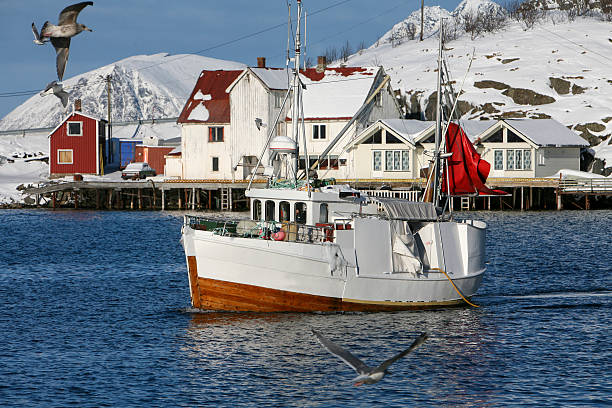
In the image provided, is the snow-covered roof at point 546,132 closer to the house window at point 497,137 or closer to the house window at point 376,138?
the house window at point 497,137

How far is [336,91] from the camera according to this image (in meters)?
84.8

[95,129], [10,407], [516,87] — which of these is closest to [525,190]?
[516,87]

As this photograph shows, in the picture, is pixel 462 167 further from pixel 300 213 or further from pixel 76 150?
pixel 76 150

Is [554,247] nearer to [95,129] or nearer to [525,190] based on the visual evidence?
[525,190]

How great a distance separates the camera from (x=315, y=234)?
1120 inches

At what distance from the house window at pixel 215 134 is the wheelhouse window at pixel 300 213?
5506 cm

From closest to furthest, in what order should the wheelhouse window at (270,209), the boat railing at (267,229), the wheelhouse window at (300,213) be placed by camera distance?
the boat railing at (267,229), the wheelhouse window at (300,213), the wheelhouse window at (270,209)

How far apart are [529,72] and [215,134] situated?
164 ft

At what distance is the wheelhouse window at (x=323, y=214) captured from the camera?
97.8 ft

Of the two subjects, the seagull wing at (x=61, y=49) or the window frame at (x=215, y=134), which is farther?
the window frame at (x=215, y=134)

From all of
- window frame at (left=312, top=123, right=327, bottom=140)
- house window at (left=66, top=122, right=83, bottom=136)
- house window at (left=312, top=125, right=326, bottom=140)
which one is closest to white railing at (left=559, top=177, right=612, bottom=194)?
window frame at (left=312, top=123, right=327, bottom=140)

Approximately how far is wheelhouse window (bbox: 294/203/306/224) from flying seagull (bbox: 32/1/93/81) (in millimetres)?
13514

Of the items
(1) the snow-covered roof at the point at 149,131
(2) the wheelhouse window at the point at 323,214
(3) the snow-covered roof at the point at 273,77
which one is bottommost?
(2) the wheelhouse window at the point at 323,214

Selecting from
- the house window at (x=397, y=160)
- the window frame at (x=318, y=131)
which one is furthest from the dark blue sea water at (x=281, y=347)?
the window frame at (x=318, y=131)
